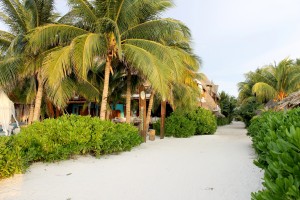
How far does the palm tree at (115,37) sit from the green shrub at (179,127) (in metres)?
5.84

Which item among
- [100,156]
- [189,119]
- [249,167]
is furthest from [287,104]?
[100,156]

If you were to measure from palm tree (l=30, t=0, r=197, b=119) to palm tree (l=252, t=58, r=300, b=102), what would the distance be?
13.2 m

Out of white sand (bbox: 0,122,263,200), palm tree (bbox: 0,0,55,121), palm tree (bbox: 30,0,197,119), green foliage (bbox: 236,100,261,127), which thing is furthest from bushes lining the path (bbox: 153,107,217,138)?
green foliage (bbox: 236,100,261,127)

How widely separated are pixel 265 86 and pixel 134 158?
17.1 metres

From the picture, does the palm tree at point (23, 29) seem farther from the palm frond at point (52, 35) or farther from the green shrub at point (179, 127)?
the green shrub at point (179, 127)

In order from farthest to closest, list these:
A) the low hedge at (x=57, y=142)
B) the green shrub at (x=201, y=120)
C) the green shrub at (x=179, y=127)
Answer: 1. the green shrub at (x=201, y=120)
2. the green shrub at (x=179, y=127)
3. the low hedge at (x=57, y=142)

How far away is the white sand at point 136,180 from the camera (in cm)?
466

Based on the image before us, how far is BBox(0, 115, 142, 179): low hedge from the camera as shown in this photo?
5809 millimetres

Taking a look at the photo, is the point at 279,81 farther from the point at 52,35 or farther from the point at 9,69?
the point at 9,69

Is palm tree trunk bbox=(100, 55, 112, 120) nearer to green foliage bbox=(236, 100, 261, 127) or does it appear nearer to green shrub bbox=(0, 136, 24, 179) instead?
green shrub bbox=(0, 136, 24, 179)

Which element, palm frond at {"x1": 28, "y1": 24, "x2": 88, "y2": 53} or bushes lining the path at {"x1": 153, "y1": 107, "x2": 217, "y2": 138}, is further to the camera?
bushes lining the path at {"x1": 153, "y1": 107, "x2": 217, "y2": 138}

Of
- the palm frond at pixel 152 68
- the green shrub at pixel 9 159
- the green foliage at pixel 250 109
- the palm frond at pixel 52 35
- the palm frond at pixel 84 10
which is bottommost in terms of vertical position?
the green shrub at pixel 9 159

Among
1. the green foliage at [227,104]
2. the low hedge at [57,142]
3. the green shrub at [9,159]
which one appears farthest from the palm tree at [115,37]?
the green foliage at [227,104]

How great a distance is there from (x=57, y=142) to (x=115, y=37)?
466 cm
